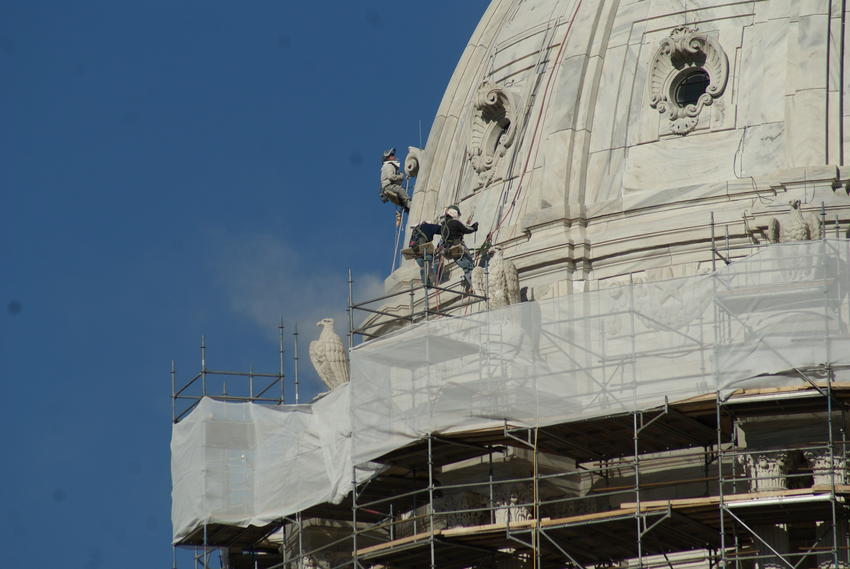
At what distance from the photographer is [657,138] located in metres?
62.0

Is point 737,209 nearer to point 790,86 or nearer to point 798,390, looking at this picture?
point 790,86

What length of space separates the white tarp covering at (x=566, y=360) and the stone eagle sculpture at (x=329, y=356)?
3.11m

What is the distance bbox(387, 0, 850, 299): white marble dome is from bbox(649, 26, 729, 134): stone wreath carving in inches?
1.1

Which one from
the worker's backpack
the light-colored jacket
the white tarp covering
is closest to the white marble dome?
the worker's backpack

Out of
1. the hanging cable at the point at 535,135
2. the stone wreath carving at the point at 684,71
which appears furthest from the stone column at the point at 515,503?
the stone wreath carving at the point at 684,71

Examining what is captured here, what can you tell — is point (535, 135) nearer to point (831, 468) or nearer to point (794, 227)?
point (794, 227)

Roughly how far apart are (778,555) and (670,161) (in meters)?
13.1

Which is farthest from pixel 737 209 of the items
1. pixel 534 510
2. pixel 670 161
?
pixel 534 510

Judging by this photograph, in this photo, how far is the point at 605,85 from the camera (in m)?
63.3

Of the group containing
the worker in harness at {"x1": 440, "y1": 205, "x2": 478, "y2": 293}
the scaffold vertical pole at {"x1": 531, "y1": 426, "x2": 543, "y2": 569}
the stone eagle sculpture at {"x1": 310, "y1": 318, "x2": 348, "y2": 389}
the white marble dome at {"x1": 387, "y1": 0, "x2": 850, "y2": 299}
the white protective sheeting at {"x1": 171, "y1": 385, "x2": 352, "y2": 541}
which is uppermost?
the white marble dome at {"x1": 387, "y1": 0, "x2": 850, "y2": 299}

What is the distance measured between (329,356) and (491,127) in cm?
740

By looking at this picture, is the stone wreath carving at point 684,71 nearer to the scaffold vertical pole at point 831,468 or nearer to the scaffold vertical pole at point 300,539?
the scaffold vertical pole at point 300,539

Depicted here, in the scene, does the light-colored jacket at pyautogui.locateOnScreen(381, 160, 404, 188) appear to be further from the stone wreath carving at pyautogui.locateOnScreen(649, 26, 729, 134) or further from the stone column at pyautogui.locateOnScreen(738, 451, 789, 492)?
the stone column at pyautogui.locateOnScreen(738, 451, 789, 492)

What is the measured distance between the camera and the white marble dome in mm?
59781
